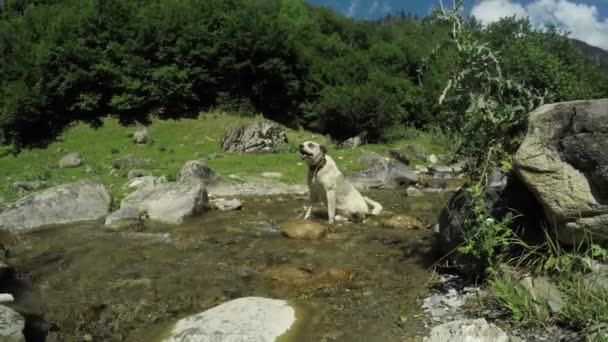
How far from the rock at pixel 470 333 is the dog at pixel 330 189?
706 cm

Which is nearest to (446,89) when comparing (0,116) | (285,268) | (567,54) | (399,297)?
(399,297)

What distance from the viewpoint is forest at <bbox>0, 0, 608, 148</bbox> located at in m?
36.4

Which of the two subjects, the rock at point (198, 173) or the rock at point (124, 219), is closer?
the rock at point (124, 219)

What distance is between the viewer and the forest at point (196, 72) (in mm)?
36406

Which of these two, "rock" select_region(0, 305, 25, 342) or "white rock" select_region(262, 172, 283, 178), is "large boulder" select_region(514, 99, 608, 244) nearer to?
"rock" select_region(0, 305, 25, 342)

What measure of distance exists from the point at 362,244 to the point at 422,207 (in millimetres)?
5444

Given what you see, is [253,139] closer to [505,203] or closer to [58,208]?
[58,208]

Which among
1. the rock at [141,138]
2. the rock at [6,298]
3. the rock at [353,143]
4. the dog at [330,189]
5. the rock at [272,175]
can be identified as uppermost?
the dog at [330,189]

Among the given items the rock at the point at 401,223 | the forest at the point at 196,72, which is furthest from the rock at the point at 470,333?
the forest at the point at 196,72

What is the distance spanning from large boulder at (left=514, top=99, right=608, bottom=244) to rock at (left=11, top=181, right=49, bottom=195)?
57.4 feet

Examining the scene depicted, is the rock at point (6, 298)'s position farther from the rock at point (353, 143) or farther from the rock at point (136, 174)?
the rock at point (353, 143)

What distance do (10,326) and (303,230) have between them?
21.6 ft

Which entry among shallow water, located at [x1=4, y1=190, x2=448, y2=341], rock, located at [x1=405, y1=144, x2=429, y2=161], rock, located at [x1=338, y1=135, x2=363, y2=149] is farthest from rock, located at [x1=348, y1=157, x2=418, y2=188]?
rock, located at [x1=338, y1=135, x2=363, y2=149]

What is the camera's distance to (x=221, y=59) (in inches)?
1654
